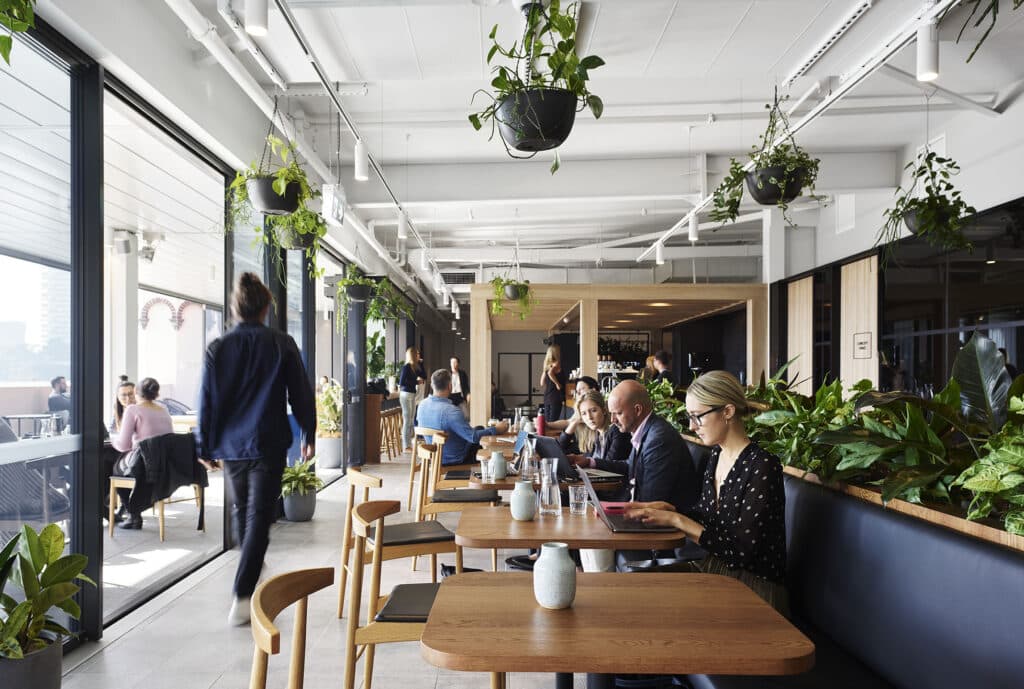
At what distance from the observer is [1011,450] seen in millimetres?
2014

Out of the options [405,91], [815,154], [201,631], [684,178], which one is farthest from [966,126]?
[201,631]

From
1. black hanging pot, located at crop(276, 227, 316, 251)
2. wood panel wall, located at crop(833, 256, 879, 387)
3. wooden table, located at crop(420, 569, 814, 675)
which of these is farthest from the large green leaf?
wood panel wall, located at crop(833, 256, 879, 387)

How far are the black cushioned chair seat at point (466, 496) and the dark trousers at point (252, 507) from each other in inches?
35.1

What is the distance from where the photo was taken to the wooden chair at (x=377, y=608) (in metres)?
2.53

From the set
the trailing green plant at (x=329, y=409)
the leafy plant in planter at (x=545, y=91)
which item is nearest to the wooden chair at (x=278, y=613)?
the leafy plant in planter at (x=545, y=91)

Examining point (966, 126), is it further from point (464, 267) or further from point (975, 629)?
point (464, 267)

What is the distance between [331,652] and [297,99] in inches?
194

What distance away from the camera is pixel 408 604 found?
8.81 ft

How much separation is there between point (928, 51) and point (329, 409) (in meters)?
8.06

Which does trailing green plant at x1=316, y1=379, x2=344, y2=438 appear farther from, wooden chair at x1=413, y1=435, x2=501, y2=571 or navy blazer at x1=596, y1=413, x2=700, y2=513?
navy blazer at x1=596, y1=413, x2=700, y2=513

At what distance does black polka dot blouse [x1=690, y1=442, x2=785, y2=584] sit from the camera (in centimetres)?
263

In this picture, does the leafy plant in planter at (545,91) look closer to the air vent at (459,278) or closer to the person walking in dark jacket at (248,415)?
the person walking in dark jacket at (248,415)

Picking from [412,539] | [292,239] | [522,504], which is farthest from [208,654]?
[292,239]

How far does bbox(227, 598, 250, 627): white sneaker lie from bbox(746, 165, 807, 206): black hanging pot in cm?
437
